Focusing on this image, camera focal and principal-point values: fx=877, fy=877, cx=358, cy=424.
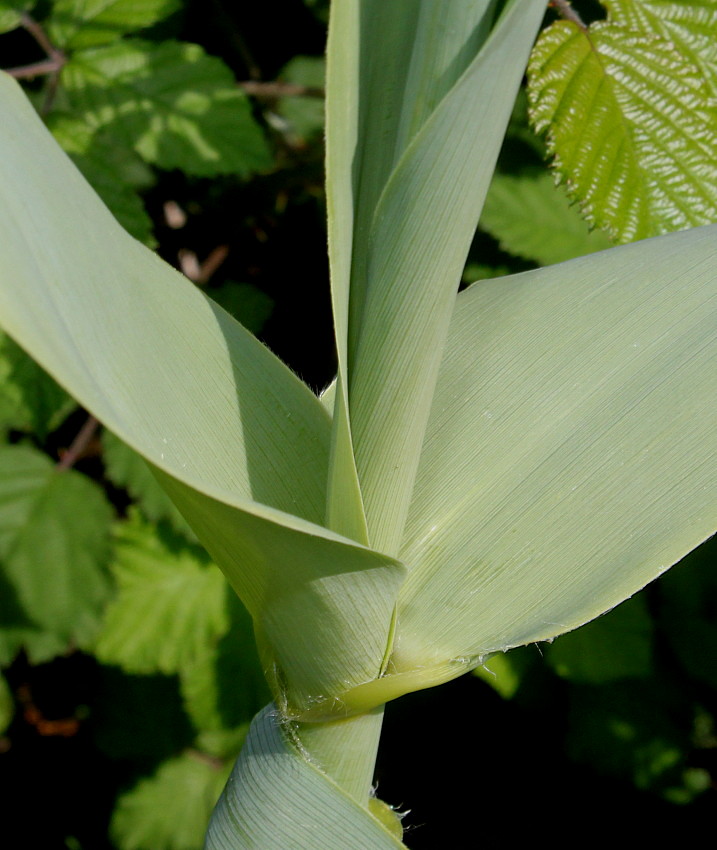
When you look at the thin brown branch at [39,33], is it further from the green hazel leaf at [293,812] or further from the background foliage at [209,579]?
the green hazel leaf at [293,812]

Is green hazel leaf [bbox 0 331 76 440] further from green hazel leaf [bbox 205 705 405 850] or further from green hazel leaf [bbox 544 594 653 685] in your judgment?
green hazel leaf [bbox 544 594 653 685]

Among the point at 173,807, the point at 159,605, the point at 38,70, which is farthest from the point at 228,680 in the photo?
the point at 38,70

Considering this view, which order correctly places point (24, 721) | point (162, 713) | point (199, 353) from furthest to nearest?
point (24, 721) < point (162, 713) < point (199, 353)

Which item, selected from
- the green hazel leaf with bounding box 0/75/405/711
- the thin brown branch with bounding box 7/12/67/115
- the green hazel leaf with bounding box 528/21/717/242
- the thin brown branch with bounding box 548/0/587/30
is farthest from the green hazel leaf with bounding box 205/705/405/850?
the thin brown branch with bounding box 7/12/67/115

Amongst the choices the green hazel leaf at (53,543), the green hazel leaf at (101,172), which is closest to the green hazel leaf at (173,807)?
the green hazel leaf at (53,543)

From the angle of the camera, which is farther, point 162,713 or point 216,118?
point 162,713

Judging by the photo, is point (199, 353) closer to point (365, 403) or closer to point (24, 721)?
point (365, 403)

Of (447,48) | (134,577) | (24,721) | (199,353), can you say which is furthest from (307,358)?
(24,721)
